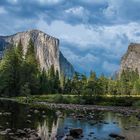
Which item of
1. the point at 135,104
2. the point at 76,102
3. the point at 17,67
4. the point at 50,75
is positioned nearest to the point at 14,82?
the point at 17,67

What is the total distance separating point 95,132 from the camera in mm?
30953

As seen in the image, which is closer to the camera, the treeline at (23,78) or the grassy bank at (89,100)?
the grassy bank at (89,100)

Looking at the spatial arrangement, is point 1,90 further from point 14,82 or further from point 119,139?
point 119,139

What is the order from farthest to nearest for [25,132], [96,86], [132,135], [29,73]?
Result: 1. [96,86]
2. [29,73]
3. [132,135]
4. [25,132]

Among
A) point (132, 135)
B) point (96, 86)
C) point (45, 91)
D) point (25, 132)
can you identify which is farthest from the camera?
point (45, 91)

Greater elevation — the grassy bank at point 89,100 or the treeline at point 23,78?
the treeline at point 23,78

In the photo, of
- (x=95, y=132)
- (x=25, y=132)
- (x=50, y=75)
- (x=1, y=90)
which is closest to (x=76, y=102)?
(x=1, y=90)

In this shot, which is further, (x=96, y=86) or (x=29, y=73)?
(x=96, y=86)

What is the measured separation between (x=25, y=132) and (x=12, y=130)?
154 cm

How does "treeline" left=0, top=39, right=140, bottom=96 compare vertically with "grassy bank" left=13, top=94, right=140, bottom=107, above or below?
above

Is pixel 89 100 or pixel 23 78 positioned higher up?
pixel 23 78

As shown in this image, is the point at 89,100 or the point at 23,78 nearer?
the point at 89,100

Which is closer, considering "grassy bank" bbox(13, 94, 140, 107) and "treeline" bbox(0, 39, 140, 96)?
"grassy bank" bbox(13, 94, 140, 107)

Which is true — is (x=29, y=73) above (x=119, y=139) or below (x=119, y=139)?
above
